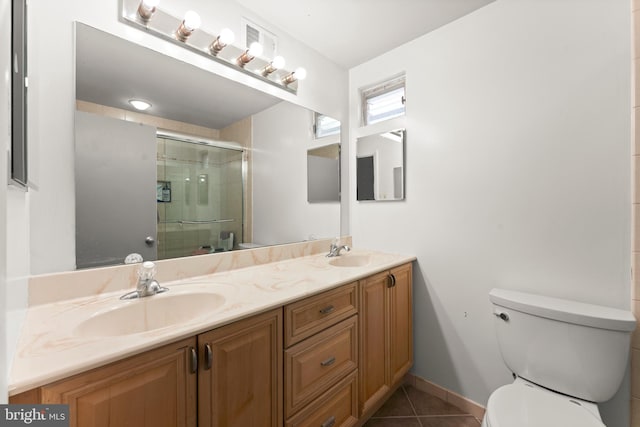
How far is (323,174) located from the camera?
2.13 meters

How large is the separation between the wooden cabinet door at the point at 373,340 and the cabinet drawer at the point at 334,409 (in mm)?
66

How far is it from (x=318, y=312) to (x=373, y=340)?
51 centimetres

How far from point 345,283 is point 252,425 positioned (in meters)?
0.66

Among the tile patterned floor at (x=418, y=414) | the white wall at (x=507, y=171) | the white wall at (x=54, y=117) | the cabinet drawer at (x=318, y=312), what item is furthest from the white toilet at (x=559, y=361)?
the white wall at (x=54, y=117)

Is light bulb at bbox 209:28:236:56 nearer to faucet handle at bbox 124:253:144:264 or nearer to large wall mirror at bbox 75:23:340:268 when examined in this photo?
large wall mirror at bbox 75:23:340:268

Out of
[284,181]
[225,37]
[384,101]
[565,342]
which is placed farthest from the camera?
[384,101]

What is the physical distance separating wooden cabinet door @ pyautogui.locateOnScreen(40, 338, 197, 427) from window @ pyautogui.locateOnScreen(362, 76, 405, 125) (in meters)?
1.95

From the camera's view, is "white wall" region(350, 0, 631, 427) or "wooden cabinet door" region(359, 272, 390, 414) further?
"wooden cabinet door" region(359, 272, 390, 414)

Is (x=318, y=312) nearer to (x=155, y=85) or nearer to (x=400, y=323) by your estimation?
(x=400, y=323)

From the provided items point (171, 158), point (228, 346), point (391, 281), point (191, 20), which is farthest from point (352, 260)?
point (191, 20)

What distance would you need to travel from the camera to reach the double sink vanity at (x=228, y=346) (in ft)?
2.23

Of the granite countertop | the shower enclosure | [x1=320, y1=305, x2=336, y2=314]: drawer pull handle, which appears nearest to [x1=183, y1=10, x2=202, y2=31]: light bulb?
the shower enclosure

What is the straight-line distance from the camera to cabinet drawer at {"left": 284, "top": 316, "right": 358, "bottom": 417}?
108 cm

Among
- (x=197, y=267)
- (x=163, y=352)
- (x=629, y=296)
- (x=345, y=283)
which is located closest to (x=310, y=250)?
(x=345, y=283)
